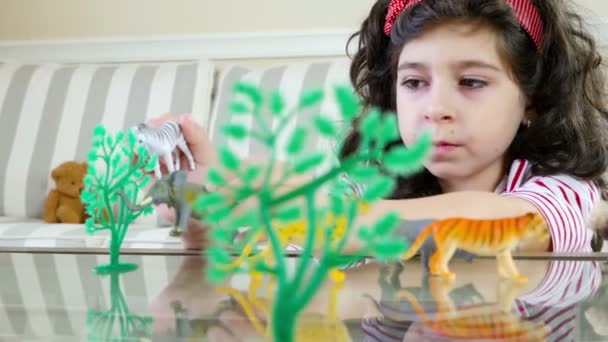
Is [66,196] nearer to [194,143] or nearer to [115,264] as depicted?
[194,143]

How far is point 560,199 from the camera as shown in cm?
86

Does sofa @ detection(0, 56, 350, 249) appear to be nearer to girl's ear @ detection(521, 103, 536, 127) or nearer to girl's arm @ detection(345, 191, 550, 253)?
girl's ear @ detection(521, 103, 536, 127)

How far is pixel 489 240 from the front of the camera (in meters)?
0.51

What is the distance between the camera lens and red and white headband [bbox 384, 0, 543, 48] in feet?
3.21

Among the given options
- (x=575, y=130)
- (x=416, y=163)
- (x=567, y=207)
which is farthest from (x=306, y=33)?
(x=416, y=163)

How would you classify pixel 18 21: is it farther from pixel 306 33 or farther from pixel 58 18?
pixel 306 33

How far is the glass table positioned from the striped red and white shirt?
7.5 inches

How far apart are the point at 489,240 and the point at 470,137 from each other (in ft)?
1.30

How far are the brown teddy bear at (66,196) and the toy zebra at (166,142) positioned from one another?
1187mm

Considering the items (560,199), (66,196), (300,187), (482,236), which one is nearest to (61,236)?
(66,196)

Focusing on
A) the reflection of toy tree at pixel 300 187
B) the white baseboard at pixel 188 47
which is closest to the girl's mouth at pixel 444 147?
the reflection of toy tree at pixel 300 187

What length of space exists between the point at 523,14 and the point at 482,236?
57 centimetres

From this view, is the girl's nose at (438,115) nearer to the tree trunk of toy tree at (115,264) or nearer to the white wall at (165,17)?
the tree trunk of toy tree at (115,264)

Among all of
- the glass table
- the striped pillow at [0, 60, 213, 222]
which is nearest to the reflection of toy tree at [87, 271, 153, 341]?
the glass table
